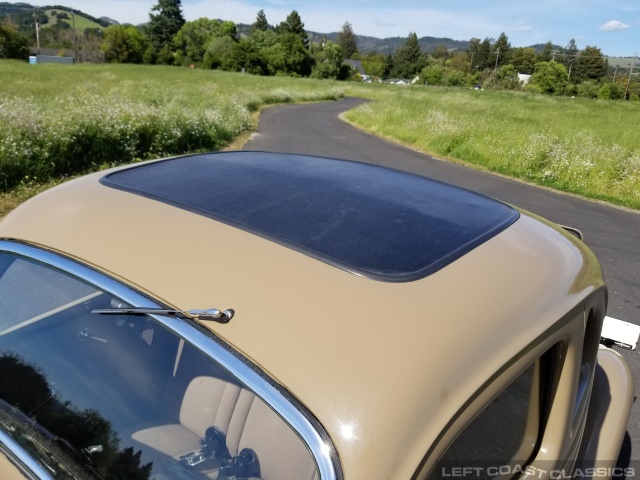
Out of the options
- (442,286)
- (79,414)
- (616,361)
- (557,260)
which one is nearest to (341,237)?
(442,286)

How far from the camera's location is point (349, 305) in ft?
4.03

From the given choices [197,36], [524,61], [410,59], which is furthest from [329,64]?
[524,61]

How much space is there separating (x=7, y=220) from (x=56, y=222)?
0.29 m

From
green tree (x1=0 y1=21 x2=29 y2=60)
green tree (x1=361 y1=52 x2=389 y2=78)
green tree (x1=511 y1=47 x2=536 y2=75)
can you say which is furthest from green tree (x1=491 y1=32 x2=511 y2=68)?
green tree (x1=0 y1=21 x2=29 y2=60)

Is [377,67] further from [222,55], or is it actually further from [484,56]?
[222,55]

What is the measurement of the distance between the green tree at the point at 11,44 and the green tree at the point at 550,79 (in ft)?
274

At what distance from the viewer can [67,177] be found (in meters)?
8.89

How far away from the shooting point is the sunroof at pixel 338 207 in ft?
4.90

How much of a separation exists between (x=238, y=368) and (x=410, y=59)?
13713cm

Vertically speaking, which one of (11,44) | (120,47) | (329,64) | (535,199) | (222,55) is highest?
(120,47)

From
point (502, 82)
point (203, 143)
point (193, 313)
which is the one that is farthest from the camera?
point (502, 82)

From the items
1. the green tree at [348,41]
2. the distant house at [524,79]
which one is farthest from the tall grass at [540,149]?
the green tree at [348,41]

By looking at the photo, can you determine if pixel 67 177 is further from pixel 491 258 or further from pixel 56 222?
pixel 491 258

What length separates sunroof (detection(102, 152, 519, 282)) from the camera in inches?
58.8
